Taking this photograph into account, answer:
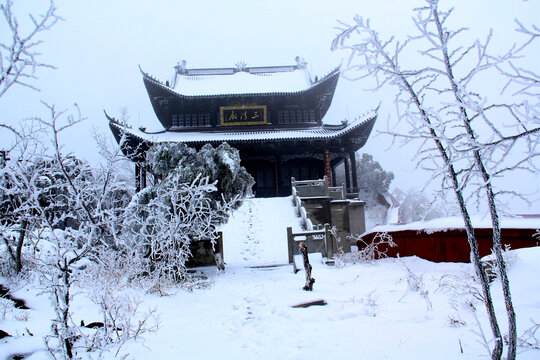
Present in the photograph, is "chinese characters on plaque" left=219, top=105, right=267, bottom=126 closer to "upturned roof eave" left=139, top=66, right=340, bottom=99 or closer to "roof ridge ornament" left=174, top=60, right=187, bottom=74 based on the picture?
"upturned roof eave" left=139, top=66, right=340, bottom=99

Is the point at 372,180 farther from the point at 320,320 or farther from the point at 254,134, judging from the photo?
the point at 320,320

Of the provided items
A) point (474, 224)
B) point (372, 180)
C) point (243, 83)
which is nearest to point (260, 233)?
point (474, 224)

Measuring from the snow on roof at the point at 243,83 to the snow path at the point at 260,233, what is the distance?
22.9 feet

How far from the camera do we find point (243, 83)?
1817 cm

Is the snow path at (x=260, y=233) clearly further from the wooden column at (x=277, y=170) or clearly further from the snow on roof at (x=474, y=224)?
the snow on roof at (x=474, y=224)

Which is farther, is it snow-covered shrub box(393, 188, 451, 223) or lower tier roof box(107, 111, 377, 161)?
snow-covered shrub box(393, 188, 451, 223)

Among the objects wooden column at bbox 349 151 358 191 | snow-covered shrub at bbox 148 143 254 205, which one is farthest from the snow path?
wooden column at bbox 349 151 358 191

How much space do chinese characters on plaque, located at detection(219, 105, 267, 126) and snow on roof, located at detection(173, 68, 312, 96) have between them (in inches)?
31.7

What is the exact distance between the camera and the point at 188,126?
16578 millimetres

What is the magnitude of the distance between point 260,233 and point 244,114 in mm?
8221

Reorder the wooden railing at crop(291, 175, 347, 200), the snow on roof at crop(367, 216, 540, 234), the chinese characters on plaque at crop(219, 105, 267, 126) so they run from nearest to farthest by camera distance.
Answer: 1. the snow on roof at crop(367, 216, 540, 234)
2. the wooden railing at crop(291, 175, 347, 200)
3. the chinese characters on plaque at crop(219, 105, 267, 126)

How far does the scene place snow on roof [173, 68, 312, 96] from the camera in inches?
664

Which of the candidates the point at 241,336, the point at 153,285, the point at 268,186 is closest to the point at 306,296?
the point at 241,336

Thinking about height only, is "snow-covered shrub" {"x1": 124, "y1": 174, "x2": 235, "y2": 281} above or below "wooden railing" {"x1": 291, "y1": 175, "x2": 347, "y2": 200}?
below
